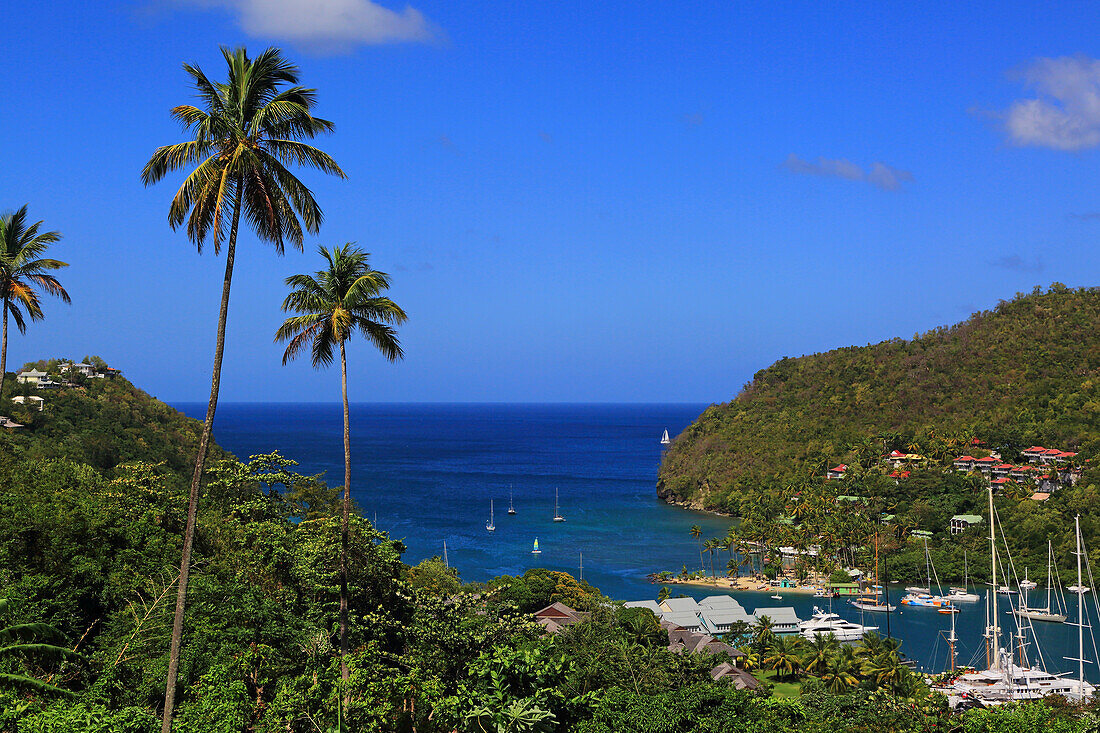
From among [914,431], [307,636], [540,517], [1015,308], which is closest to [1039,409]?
[914,431]

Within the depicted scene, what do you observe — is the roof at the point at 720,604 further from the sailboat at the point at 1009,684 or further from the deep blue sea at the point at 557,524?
the sailboat at the point at 1009,684

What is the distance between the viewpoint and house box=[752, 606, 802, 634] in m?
43.9

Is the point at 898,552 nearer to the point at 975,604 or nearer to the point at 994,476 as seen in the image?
the point at 975,604

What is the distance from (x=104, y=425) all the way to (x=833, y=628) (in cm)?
5367

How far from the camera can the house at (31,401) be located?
56394 millimetres

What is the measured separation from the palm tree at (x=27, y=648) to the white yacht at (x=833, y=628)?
3819 centimetres

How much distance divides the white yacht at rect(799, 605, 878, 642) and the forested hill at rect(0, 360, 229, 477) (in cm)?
4087

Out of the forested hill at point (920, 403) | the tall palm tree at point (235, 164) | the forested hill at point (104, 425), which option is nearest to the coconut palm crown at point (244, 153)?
the tall palm tree at point (235, 164)

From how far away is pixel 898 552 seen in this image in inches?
2386

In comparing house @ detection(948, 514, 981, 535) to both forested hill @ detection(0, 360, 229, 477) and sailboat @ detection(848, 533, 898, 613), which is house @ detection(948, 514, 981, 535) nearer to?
sailboat @ detection(848, 533, 898, 613)

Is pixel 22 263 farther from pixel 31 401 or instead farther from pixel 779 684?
pixel 31 401

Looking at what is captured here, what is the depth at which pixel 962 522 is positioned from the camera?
64.6 metres

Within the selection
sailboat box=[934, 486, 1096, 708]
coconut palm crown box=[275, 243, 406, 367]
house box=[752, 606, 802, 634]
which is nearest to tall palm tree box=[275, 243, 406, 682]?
coconut palm crown box=[275, 243, 406, 367]

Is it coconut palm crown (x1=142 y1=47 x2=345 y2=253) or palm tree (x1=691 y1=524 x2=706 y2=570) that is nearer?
coconut palm crown (x1=142 y1=47 x2=345 y2=253)
